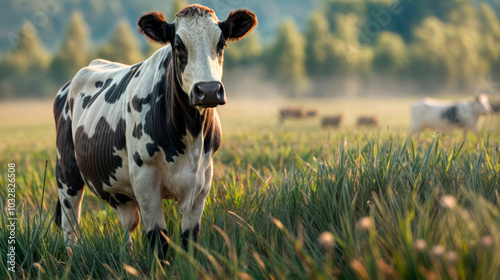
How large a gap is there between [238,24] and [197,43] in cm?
58

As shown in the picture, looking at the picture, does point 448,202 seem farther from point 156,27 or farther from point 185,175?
point 156,27

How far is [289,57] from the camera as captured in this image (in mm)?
58156

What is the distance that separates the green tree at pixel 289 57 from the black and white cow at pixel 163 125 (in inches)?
2145

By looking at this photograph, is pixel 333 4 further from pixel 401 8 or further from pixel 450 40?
pixel 450 40

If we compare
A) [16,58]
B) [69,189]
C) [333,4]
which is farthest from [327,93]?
[69,189]

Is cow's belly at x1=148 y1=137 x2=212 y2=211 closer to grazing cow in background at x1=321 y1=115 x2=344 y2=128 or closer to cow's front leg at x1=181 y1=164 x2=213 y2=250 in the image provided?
cow's front leg at x1=181 y1=164 x2=213 y2=250

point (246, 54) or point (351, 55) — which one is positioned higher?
point (246, 54)

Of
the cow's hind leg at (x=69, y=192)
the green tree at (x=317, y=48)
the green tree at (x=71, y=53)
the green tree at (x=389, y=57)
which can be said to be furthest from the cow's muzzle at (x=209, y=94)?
the green tree at (x=389, y=57)

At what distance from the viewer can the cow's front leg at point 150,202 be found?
3428 millimetres

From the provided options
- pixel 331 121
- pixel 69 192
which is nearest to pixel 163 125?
pixel 69 192

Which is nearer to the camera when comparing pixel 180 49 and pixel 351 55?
pixel 180 49

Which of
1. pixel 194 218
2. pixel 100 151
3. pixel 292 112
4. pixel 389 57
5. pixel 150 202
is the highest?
pixel 389 57

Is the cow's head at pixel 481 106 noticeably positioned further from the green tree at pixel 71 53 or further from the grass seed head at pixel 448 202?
the green tree at pixel 71 53

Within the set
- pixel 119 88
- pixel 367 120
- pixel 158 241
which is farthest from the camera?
pixel 367 120
